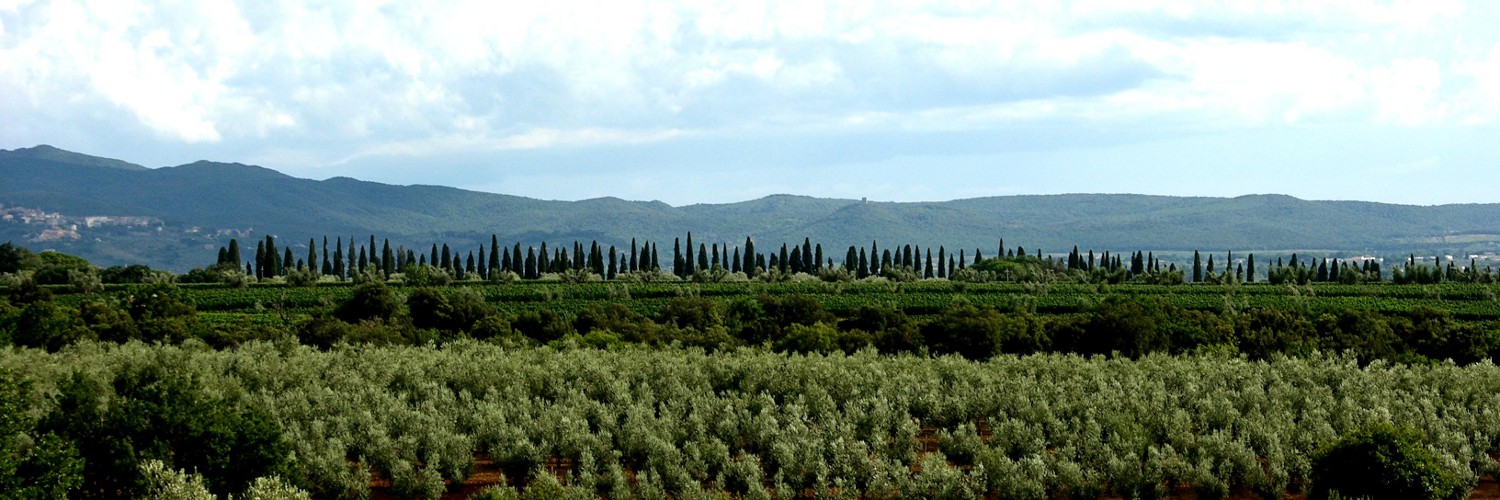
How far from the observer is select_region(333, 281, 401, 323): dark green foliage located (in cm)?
6738

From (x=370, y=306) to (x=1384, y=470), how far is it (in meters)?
55.7

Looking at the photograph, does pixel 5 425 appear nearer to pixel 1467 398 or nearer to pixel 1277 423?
pixel 1277 423

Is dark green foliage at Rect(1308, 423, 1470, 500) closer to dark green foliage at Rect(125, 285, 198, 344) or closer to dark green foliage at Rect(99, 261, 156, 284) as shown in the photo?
dark green foliage at Rect(125, 285, 198, 344)

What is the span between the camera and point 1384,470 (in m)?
22.6

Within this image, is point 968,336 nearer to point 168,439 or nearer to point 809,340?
Result: point 809,340

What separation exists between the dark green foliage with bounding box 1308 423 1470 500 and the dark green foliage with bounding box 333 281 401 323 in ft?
172

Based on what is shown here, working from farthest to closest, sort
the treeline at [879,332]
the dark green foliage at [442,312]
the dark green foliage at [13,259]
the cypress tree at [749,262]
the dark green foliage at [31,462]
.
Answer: the cypress tree at [749,262], the dark green foliage at [13,259], the dark green foliage at [442,312], the treeline at [879,332], the dark green foliage at [31,462]

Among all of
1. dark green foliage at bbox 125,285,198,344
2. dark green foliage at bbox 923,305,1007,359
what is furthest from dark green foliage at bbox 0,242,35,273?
dark green foliage at bbox 923,305,1007,359

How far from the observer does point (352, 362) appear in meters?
37.1

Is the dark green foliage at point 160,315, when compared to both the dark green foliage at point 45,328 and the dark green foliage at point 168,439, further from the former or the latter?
the dark green foliage at point 168,439

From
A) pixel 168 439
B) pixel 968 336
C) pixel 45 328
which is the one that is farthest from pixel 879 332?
pixel 168 439

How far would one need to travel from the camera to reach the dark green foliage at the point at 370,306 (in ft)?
221

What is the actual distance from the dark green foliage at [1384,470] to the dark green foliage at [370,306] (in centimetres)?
5241

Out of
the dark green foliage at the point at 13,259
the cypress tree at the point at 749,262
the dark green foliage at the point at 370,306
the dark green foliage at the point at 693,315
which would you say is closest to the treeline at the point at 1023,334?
the dark green foliage at the point at 370,306
